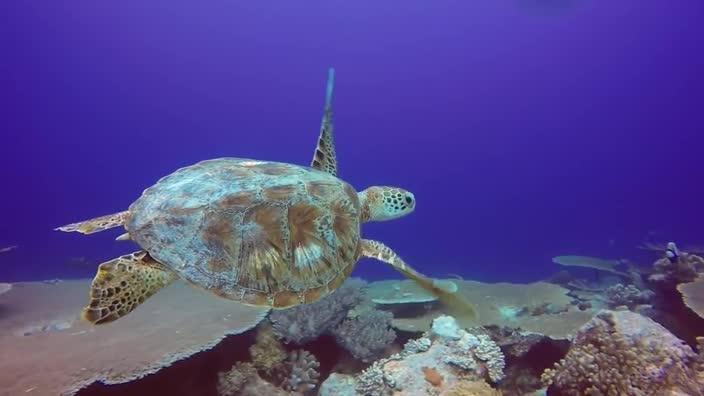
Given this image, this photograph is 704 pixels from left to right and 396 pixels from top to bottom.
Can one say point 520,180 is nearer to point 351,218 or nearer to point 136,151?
point 136,151

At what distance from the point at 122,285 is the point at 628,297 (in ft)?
26.4

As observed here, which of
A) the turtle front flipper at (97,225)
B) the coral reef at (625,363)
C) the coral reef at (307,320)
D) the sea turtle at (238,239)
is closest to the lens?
the sea turtle at (238,239)

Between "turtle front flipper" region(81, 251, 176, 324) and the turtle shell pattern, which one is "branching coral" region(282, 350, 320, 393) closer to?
the turtle shell pattern

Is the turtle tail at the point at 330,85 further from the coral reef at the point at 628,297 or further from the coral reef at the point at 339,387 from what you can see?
the coral reef at the point at 628,297

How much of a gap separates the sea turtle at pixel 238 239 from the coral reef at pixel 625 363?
104 cm

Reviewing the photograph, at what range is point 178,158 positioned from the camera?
50406 millimetres

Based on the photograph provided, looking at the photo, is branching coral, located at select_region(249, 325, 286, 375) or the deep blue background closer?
branching coral, located at select_region(249, 325, 286, 375)

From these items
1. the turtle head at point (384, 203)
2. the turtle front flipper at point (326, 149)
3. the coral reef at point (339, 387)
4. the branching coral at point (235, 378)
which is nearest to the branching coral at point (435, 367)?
the coral reef at point (339, 387)

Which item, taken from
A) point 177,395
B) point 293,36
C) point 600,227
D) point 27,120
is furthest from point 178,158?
point 600,227

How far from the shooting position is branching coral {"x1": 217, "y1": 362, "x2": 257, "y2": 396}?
12.7ft

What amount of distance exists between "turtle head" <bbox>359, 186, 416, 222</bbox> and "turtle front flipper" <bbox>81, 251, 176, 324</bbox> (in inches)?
101

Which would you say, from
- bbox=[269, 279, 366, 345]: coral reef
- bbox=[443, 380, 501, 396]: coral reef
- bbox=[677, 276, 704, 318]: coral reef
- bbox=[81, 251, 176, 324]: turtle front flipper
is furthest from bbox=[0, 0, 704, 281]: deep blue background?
bbox=[81, 251, 176, 324]: turtle front flipper

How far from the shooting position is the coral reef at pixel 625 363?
10.2 ft

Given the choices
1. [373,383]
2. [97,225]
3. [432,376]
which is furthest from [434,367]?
[97,225]
